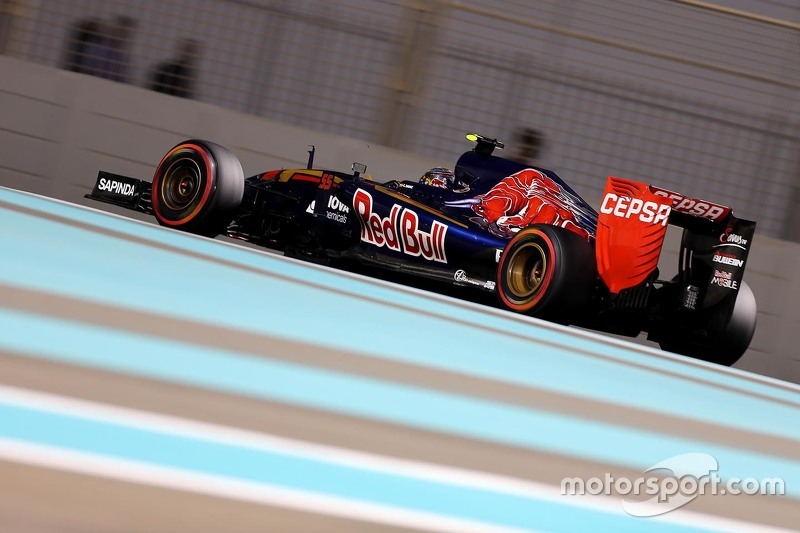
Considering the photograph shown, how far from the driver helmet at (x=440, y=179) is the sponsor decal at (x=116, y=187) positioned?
1.86m

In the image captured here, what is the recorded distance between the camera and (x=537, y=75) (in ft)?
24.3

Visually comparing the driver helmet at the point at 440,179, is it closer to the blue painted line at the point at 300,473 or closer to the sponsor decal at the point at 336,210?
the sponsor decal at the point at 336,210

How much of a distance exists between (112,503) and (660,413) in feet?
5.29

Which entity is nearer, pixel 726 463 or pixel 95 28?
pixel 726 463

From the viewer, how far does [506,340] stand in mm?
3301

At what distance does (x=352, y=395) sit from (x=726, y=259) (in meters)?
3.57

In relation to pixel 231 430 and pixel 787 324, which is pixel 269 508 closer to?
pixel 231 430

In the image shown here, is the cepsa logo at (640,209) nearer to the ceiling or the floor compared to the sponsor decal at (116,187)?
nearer to the ceiling

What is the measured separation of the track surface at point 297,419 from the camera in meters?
1.10

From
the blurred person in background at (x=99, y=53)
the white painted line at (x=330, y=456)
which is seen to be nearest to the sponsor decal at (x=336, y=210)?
the blurred person in background at (x=99, y=53)

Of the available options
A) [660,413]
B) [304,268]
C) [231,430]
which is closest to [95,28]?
[304,268]

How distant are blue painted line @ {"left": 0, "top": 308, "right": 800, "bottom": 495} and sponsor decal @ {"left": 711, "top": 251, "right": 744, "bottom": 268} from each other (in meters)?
3.00

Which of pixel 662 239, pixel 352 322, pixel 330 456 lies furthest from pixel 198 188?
pixel 330 456

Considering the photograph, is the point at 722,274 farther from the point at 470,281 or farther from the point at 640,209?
the point at 470,281
